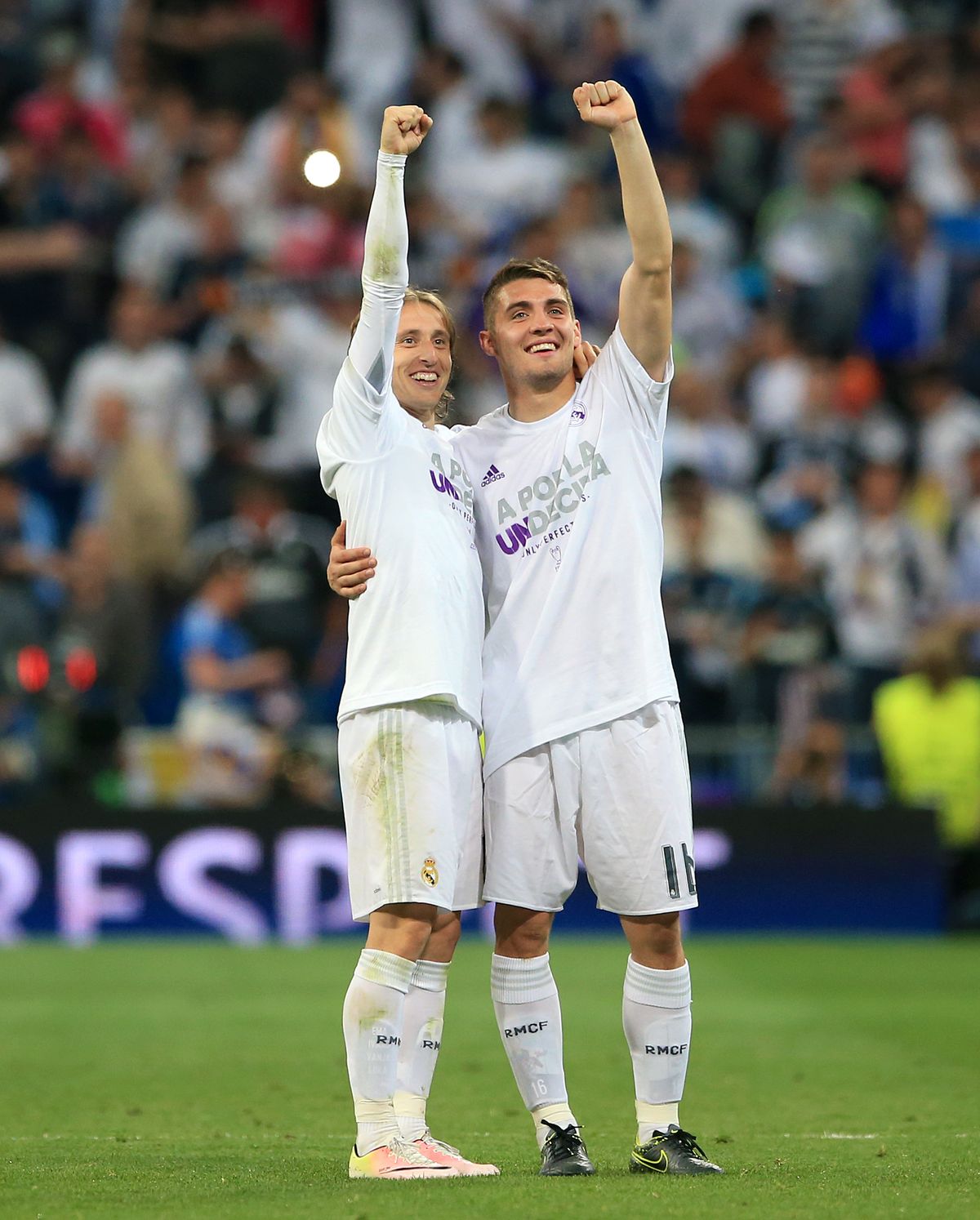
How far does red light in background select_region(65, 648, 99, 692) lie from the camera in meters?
13.7

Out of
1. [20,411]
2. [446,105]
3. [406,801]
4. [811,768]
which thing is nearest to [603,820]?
[406,801]

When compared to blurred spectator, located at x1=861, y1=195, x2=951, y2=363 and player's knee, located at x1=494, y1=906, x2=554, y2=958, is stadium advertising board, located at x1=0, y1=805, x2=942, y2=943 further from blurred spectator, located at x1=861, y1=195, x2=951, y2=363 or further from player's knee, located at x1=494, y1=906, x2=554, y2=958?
player's knee, located at x1=494, y1=906, x2=554, y2=958

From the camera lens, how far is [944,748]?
46.0 ft

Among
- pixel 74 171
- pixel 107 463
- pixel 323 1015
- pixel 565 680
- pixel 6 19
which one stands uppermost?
pixel 6 19

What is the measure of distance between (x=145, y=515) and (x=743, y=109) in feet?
24.8

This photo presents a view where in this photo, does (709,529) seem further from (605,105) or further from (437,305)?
(605,105)

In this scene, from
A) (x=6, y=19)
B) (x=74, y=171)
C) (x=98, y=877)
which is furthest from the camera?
(x=6, y=19)

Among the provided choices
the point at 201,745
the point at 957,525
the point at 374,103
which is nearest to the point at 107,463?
the point at 201,745

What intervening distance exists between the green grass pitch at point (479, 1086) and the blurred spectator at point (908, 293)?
605 centimetres

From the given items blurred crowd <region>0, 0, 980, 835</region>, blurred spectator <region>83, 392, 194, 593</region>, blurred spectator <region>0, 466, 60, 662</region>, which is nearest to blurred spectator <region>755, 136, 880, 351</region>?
blurred crowd <region>0, 0, 980, 835</region>

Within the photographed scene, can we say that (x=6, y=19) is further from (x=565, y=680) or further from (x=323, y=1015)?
(x=565, y=680)

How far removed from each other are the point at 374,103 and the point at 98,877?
825 centimetres

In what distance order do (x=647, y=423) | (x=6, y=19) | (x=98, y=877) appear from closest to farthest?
(x=647, y=423), (x=98, y=877), (x=6, y=19)

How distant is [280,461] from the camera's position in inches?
608
